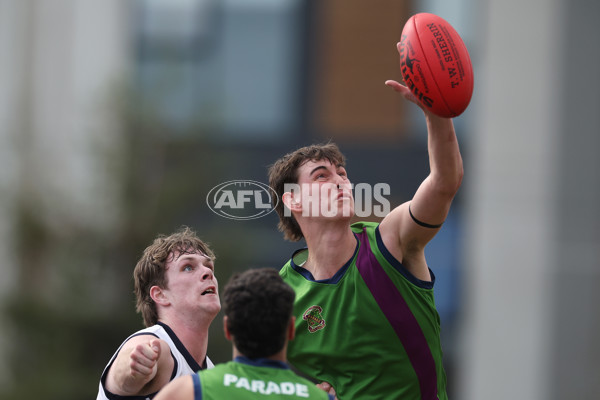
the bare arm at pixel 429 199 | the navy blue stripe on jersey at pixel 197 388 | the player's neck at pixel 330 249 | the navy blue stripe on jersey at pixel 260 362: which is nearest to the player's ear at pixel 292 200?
the player's neck at pixel 330 249

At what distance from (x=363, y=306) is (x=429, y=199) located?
2.67 feet

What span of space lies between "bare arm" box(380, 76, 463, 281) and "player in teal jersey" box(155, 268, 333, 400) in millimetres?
1316

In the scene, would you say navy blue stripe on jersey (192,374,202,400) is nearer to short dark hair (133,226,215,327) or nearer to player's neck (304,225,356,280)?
short dark hair (133,226,215,327)

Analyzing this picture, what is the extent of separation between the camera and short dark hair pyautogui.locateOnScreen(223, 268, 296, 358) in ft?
13.6

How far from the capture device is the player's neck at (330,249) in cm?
564

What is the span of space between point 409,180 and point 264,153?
3.19 m

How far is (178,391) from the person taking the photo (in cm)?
407

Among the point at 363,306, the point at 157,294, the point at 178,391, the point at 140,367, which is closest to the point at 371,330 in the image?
the point at 363,306

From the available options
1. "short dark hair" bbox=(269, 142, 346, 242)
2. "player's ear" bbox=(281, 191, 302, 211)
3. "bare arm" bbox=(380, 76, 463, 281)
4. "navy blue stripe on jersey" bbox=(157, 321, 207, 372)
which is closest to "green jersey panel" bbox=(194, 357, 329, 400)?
"navy blue stripe on jersey" bbox=(157, 321, 207, 372)

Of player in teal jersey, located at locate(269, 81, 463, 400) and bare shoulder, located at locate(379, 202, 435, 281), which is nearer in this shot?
bare shoulder, located at locate(379, 202, 435, 281)

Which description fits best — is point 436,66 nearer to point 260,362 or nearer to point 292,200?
point 292,200

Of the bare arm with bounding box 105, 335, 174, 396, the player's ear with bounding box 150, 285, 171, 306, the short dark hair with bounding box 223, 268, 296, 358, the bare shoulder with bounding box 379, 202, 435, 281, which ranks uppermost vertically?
the bare shoulder with bounding box 379, 202, 435, 281

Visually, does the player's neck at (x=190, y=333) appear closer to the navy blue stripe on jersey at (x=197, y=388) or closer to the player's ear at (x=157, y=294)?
the player's ear at (x=157, y=294)

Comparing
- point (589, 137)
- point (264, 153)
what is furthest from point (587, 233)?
point (264, 153)
